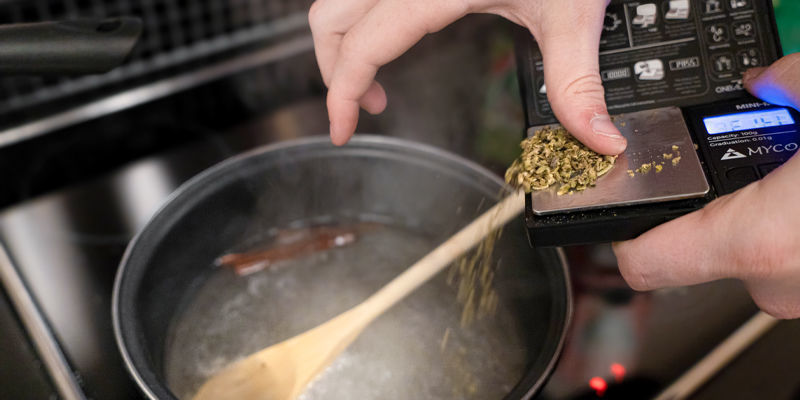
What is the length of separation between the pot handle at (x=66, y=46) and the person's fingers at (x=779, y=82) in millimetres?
585

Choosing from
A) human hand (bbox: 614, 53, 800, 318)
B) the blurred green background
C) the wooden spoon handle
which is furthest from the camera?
the blurred green background

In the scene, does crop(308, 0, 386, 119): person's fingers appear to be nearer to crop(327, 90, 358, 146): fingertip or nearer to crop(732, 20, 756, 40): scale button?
crop(327, 90, 358, 146): fingertip

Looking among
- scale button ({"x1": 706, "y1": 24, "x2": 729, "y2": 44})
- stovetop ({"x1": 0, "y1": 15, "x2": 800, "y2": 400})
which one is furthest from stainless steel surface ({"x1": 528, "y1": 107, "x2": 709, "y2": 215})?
stovetop ({"x1": 0, "y1": 15, "x2": 800, "y2": 400})

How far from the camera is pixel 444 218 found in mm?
848

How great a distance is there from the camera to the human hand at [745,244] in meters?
0.50

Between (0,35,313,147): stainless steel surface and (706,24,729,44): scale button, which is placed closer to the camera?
(706,24,729,44): scale button

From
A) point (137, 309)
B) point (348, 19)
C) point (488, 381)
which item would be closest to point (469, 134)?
point (348, 19)

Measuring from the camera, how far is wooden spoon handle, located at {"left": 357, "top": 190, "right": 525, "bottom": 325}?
71cm

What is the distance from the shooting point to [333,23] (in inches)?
29.1

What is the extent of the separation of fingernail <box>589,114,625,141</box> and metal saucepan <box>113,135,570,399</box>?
0.16 m

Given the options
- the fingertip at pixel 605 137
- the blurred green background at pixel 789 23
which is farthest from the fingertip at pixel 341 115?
the blurred green background at pixel 789 23

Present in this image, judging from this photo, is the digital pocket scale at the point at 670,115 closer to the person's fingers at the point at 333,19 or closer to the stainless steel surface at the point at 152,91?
the person's fingers at the point at 333,19

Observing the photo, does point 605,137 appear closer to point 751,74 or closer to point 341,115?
point 751,74

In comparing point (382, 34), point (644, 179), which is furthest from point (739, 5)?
point (382, 34)
